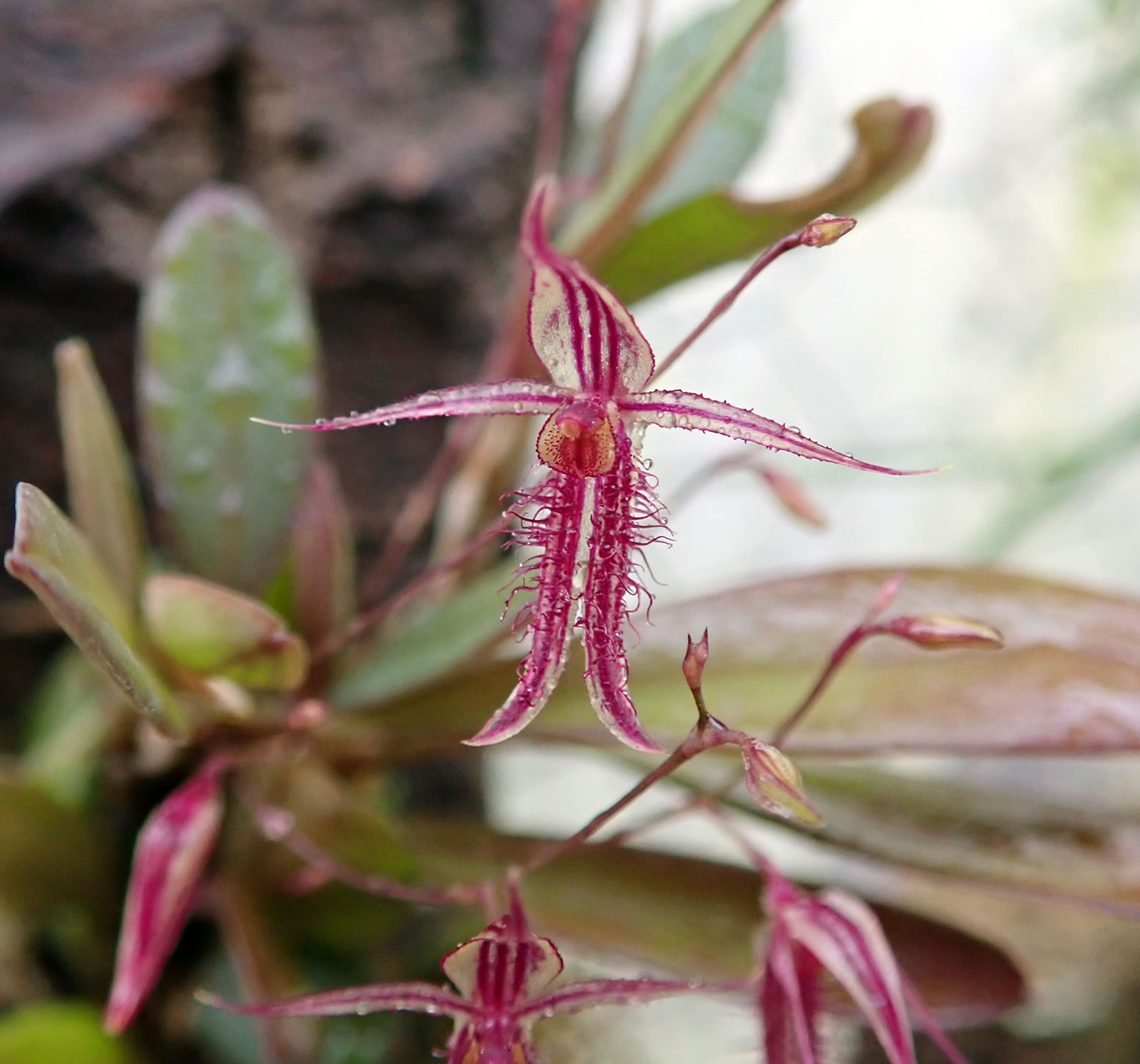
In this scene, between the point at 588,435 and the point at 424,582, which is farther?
the point at 424,582

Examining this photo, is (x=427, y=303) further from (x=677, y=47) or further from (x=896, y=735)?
(x=896, y=735)

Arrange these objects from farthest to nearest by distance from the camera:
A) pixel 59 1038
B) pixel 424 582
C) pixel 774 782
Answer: pixel 59 1038, pixel 424 582, pixel 774 782

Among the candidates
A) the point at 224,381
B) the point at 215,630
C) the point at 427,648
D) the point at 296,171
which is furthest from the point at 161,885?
the point at 296,171

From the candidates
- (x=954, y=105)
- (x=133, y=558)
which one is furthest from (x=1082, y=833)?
(x=954, y=105)

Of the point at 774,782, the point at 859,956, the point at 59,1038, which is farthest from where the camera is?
the point at 59,1038

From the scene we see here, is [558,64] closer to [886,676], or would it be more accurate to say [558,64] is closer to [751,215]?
[751,215]

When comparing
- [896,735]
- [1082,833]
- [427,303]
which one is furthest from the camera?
[427,303]

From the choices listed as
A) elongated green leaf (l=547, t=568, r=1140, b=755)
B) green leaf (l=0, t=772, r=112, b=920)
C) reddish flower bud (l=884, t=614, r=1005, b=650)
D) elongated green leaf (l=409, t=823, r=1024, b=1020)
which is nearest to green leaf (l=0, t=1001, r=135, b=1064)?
green leaf (l=0, t=772, r=112, b=920)
